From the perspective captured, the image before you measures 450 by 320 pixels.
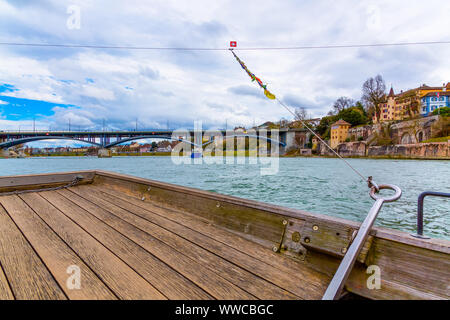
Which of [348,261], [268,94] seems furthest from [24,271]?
[268,94]

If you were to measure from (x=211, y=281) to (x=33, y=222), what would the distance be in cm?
158

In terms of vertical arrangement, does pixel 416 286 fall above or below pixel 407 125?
below

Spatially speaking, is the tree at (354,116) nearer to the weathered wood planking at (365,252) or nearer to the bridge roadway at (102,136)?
the bridge roadway at (102,136)

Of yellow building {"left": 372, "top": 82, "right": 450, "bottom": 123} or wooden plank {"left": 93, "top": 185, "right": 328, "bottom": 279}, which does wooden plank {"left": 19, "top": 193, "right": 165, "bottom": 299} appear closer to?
→ wooden plank {"left": 93, "top": 185, "right": 328, "bottom": 279}

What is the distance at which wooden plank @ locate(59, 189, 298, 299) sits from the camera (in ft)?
3.59

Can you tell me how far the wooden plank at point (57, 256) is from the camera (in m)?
1.05

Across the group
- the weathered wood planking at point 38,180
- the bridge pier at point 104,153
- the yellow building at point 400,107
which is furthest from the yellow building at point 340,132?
the weathered wood planking at point 38,180

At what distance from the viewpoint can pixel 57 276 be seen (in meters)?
1.16

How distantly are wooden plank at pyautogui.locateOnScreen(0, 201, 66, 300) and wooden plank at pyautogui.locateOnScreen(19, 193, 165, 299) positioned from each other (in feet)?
0.58

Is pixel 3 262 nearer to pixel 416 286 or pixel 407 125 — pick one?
pixel 416 286

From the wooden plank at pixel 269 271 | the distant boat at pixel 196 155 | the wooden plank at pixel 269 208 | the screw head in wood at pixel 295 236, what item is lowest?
the distant boat at pixel 196 155
